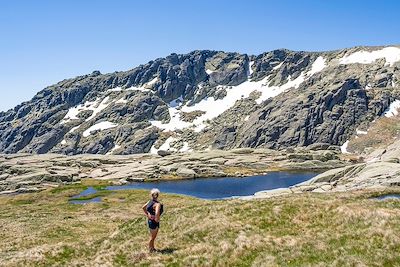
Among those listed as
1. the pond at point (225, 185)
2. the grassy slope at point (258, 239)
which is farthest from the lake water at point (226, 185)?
the grassy slope at point (258, 239)

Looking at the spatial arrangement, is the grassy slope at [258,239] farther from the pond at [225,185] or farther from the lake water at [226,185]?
the lake water at [226,185]

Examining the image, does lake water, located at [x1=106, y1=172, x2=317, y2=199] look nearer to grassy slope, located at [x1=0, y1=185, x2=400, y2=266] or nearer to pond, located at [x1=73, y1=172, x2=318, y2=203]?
pond, located at [x1=73, y1=172, x2=318, y2=203]

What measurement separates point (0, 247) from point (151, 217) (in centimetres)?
2325

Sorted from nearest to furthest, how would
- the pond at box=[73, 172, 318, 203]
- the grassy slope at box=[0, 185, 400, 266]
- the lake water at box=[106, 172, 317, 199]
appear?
the grassy slope at box=[0, 185, 400, 266], the pond at box=[73, 172, 318, 203], the lake water at box=[106, 172, 317, 199]

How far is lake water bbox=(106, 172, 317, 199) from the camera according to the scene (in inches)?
5421

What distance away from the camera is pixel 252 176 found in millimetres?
175250

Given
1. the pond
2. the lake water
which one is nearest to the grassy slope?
the pond

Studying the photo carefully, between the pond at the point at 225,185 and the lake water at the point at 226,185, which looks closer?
the pond at the point at 225,185

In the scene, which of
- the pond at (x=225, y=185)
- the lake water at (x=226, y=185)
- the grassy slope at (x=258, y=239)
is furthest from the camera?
the lake water at (x=226, y=185)

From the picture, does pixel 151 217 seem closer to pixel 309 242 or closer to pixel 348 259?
pixel 309 242

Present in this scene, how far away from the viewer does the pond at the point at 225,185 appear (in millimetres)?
137188

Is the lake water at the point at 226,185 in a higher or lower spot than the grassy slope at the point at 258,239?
lower

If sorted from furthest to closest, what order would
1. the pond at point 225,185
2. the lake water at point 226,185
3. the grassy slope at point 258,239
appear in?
the lake water at point 226,185 → the pond at point 225,185 → the grassy slope at point 258,239

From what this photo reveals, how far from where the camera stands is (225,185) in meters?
152
